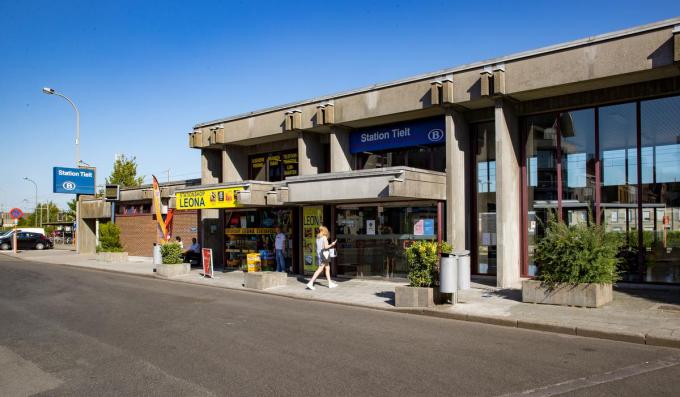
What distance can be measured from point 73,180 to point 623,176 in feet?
102

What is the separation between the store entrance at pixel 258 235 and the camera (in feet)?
68.0

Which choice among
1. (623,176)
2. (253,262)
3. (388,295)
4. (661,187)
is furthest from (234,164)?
(661,187)

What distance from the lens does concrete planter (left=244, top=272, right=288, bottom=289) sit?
16.1 m

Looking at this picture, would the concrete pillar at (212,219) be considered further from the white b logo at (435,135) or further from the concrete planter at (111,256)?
the white b logo at (435,135)

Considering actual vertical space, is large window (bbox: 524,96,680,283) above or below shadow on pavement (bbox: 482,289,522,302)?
above

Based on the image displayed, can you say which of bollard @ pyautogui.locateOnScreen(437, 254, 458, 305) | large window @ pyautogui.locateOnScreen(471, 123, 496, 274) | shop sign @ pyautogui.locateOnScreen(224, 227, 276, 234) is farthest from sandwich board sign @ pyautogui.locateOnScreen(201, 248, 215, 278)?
bollard @ pyautogui.locateOnScreen(437, 254, 458, 305)

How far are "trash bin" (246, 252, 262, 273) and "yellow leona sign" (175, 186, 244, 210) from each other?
197cm

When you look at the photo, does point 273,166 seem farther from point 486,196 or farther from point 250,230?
point 486,196

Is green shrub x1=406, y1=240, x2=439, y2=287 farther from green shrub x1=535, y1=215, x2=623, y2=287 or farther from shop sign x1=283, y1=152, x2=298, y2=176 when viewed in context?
shop sign x1=283, y1=152, x2=298, y2=176

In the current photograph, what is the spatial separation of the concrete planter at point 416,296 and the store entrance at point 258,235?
28.7 ft

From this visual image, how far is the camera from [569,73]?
13.5 metres

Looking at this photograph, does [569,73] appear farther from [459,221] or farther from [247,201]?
[247,201]

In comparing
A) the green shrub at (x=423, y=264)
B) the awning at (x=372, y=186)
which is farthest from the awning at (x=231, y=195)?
the green shrub at (x=423, y=264)

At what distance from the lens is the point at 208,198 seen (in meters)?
20.7
